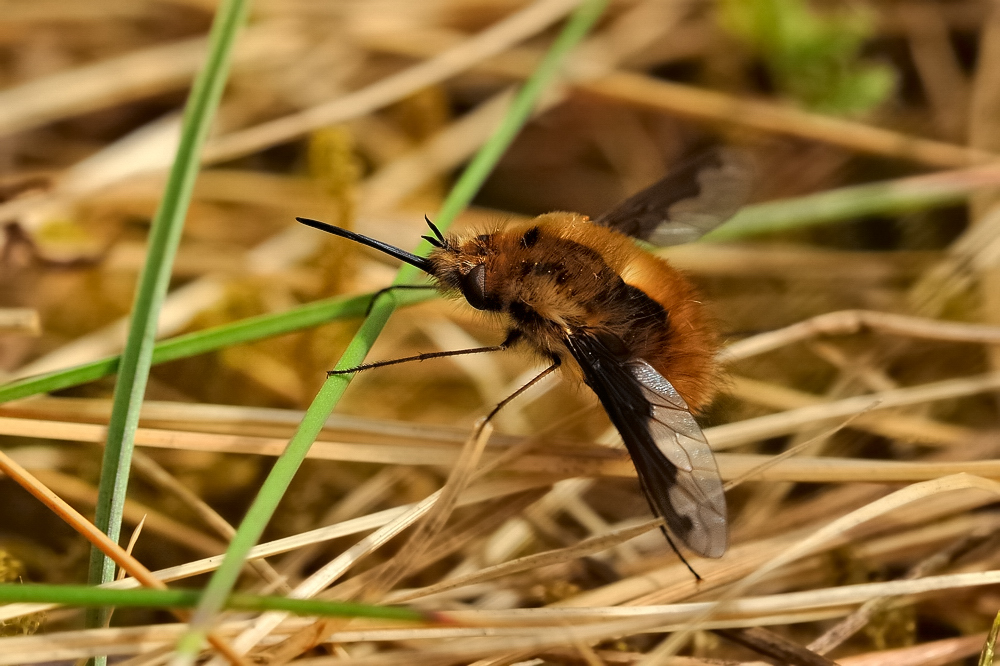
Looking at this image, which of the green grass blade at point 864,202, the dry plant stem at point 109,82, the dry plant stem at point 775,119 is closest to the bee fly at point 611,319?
the green grass blade at point 864,202

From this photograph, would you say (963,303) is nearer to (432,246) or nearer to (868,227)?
(868,227)

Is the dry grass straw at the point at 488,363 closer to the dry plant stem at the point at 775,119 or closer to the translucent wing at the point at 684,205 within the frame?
the dry plant stem at the point at 775,119

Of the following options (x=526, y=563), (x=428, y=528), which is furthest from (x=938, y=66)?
(x=428, y=528)

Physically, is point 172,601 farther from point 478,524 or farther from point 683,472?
point 683,472

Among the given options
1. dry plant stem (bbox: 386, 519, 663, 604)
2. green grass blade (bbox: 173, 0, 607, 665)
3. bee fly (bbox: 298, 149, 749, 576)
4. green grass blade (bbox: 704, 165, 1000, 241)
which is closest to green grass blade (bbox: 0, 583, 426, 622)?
green grass blade (bbox: 173, 0, 607, 665)

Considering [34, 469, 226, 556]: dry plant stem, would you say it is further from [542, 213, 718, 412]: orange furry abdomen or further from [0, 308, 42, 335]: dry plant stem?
[542, 213, 718, 412]: orange furry abdomen

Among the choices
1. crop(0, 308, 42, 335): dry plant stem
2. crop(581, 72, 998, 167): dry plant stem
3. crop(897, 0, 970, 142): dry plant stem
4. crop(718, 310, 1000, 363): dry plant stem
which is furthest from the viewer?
crop(897, 0, 970, 142): dry plant stem
